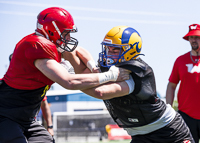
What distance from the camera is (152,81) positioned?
3.95 meters

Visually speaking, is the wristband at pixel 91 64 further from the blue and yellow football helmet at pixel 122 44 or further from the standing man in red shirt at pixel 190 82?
the standing man in red shirt at pixel 190 82

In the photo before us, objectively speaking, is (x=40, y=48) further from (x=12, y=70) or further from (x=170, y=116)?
(x=170, y=116)

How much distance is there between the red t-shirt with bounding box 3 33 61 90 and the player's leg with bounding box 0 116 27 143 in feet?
1.22

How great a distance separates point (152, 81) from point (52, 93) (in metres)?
35.8

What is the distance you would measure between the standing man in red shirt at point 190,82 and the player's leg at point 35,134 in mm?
2738

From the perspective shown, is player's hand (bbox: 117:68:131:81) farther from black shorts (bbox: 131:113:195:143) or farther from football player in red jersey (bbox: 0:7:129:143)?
black shorts (bbox: 131:113:195:143)

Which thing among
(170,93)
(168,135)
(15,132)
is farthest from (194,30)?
(15,132)

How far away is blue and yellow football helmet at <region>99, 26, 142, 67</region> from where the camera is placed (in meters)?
4.02

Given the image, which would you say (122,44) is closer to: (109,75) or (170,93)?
(109,75)

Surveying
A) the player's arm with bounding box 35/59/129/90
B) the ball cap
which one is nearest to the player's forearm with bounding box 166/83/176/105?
the ball cap

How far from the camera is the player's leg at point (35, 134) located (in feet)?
13.4

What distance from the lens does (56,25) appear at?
12.8ft

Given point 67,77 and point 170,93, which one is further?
point 170,93

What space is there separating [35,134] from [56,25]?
1231mm
